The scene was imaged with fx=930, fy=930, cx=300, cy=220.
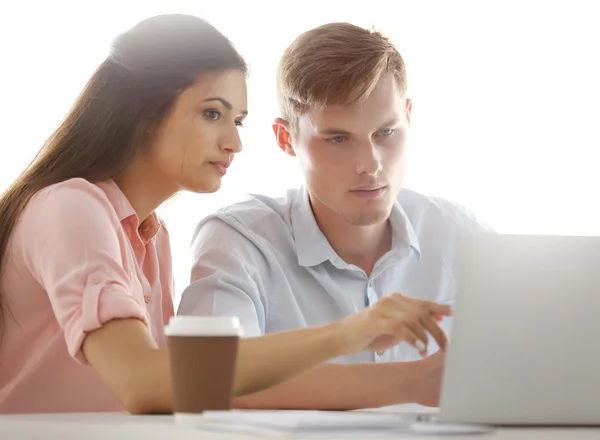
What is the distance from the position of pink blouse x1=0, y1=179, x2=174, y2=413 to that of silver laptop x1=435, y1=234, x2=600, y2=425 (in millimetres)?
559

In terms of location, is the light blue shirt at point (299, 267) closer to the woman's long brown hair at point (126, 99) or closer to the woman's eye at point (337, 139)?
the woman's eye at point (337, 139)

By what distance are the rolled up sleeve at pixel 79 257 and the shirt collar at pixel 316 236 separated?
2.29ft

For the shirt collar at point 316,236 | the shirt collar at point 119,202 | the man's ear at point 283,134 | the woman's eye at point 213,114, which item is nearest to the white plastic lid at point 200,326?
the shirt collar at point 119,202

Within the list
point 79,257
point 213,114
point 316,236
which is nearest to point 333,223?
point 316,236

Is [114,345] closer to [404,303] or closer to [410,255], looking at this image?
[404,303]

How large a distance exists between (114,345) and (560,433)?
0.63 meters

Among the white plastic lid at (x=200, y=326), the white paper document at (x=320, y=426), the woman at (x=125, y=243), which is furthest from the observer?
the woman at (x=125, y=243)

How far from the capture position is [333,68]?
7.09ft

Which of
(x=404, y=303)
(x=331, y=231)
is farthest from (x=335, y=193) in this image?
(x=404, y=303)

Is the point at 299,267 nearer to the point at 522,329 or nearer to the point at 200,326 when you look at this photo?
the point at 200,326

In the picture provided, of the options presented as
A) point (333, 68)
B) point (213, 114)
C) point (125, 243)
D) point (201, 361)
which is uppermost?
point (333, 68)

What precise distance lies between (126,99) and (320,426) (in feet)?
3.32

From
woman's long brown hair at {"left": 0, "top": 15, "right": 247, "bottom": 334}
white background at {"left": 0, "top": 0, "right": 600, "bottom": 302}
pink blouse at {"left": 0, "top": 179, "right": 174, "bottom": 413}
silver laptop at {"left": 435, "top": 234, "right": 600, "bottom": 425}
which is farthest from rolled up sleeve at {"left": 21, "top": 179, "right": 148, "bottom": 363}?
white background at {"left": 0, "top": 0, "right": 600, "bottom": 302}

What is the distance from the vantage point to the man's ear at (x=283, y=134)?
2.37 meters
